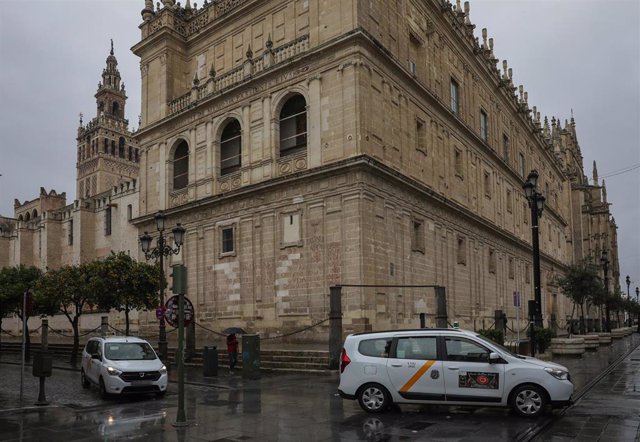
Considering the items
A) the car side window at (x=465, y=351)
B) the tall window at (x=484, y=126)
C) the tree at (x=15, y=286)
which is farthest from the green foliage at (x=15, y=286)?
the tall window at (x=484, y=126)

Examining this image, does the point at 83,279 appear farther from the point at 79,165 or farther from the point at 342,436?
the point at 79,165

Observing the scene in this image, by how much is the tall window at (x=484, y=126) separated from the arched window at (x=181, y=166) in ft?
61.8

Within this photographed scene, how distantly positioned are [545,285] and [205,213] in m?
34.0

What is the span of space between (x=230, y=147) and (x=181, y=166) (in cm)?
434

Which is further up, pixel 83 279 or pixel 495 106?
pixel 495 106

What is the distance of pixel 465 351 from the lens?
1139 cm

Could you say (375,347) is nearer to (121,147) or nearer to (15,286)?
(15,286)

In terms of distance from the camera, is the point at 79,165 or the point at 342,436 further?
the point at 79,165

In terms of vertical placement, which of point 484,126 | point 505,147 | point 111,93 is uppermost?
point 111,93

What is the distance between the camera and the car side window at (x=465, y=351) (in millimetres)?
11258

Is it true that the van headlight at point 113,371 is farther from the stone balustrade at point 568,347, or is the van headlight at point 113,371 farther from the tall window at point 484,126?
the tall window at point 484,126

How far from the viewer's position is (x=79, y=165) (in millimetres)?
93500

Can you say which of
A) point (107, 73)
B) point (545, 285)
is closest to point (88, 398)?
point (545, 285)

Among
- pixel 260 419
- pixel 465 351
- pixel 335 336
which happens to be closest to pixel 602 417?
pixel 465 351
